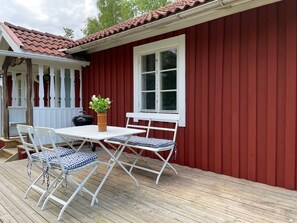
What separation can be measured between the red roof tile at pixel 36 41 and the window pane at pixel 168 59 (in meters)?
2.66

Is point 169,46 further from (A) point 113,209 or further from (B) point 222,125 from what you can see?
(A) point 113,209

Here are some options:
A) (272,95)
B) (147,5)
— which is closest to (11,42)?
(272,95)

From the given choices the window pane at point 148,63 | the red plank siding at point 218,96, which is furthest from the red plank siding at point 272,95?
the window pane at point 148,63

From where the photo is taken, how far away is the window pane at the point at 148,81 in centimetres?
470

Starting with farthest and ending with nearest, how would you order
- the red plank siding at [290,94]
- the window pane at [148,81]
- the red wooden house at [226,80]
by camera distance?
the window pane at [148,81] < the red wooden house at [226,80] < the red plank siding at [290,94]

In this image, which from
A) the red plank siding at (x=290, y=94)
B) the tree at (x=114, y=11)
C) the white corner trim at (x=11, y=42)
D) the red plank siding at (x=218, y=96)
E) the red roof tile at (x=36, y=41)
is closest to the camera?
the red plank siding at (x=290, y=94)

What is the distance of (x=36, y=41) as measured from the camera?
18.6 feet

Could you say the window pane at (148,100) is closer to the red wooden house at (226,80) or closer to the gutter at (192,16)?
the red wooden house at (226,80)

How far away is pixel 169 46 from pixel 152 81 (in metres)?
0.80

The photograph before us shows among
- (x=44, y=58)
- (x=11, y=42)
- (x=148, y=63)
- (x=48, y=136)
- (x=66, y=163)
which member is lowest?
(x=66, y=163)

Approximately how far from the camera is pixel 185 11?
3.40 m

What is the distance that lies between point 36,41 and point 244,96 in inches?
196

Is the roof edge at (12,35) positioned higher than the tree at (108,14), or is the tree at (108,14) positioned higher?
the tree at (108,14)

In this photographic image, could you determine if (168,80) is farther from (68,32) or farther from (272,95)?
(68,32)
